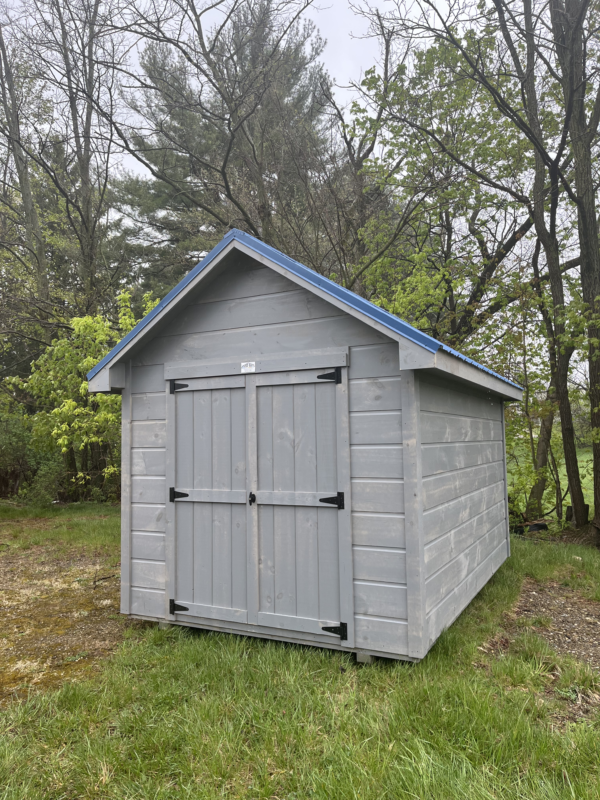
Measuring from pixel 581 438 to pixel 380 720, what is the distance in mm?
9386

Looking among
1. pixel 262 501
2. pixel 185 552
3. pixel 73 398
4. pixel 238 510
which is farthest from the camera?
pixel 73 398

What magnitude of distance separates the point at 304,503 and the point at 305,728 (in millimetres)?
1587

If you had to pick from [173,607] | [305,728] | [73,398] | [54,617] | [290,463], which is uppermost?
[73,398]

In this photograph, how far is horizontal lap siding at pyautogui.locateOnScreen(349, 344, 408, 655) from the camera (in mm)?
3910

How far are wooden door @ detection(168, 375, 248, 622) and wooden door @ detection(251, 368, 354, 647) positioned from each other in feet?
0.68

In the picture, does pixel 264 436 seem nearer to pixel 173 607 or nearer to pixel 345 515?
pixel 345 515

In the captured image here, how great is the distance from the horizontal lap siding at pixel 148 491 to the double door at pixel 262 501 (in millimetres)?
136

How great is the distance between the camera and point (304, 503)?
4273mm

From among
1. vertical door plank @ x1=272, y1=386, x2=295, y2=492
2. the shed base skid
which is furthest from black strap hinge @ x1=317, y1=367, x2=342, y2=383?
the shed base skid

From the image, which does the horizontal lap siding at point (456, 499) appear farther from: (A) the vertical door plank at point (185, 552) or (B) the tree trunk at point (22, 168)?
(B) the tree trunk at point (22, 168)

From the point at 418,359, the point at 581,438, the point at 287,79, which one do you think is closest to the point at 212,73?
the point at 287,79

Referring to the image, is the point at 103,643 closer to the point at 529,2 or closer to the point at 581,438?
the point at 581,438

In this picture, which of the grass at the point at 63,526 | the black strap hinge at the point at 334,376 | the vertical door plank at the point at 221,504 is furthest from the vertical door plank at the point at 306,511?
the grass at the point at 63,526

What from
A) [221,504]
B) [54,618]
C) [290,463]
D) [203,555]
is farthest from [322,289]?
[54,618]
